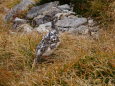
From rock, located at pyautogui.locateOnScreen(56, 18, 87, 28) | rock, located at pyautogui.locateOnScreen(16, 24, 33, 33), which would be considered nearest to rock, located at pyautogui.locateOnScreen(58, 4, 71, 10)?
rock, located at pyautogui.locateOnScreen(56, 18, 87, 28)

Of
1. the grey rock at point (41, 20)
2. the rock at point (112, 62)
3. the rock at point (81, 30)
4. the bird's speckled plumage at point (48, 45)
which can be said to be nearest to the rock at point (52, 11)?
the grey rock at point (41, 20)

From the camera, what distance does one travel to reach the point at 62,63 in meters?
5.06

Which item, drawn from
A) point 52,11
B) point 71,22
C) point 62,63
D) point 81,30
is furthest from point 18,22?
point 62,63

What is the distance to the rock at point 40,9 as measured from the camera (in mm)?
8625

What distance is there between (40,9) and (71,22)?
5.18 ft

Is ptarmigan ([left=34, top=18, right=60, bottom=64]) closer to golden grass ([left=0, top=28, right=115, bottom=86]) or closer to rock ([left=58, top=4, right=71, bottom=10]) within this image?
golden grass ([left=0, top=28, right=115, bottom=86])

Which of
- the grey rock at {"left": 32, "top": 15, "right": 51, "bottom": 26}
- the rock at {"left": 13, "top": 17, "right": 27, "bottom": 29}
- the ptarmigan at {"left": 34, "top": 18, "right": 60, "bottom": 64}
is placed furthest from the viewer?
the rock at {"left": 13, "top": 17, "right": 27, "bottom": 29}

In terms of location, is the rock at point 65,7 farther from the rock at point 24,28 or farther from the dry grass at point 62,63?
the dry grass at point 62,63

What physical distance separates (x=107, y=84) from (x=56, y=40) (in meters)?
1.59

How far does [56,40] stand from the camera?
228 inches

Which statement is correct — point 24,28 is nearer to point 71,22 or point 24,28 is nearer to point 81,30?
point 71,22

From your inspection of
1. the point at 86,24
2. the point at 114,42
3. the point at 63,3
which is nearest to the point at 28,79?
the point at 114,42

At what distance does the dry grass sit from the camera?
15.2 feet

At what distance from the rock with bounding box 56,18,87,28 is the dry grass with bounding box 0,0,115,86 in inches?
33.0
